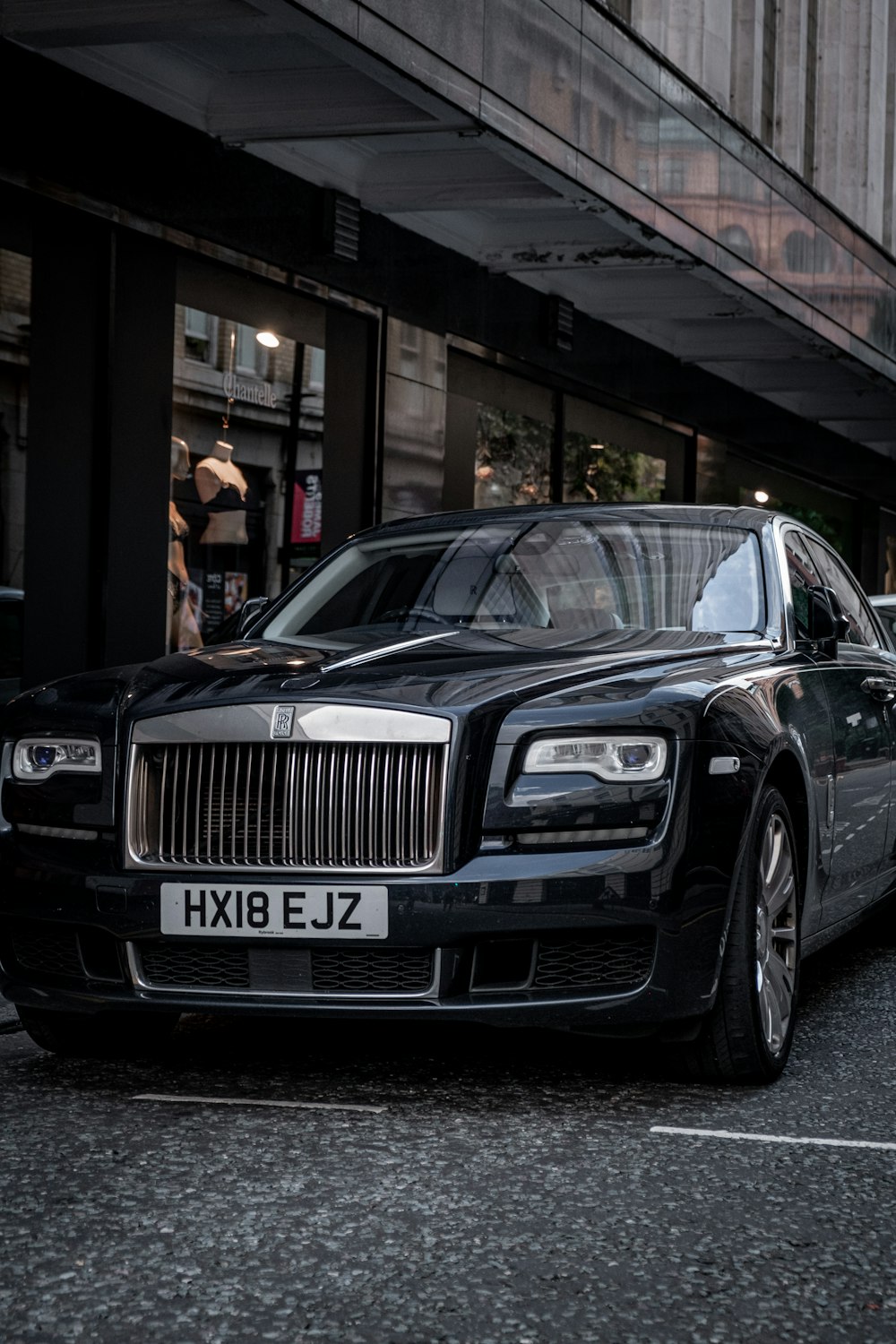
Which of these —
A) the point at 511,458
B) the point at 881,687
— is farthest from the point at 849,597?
the point at 511,458

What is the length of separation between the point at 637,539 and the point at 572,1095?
198 cm

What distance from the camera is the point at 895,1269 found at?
3334 millimetres

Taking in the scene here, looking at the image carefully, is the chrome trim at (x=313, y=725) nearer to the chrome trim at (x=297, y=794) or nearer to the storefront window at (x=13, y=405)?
the chrome trim at (x=297, y=794)

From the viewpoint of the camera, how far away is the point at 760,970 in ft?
15.5

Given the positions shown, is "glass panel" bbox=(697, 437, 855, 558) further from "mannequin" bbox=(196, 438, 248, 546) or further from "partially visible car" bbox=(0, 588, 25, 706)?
"partially visible car" bbox=(0, 588, 25, 706)

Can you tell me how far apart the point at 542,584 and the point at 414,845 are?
1.59m

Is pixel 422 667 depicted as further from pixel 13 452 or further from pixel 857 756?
pixel 13 452

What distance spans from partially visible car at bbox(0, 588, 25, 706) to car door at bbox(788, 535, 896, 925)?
469cm

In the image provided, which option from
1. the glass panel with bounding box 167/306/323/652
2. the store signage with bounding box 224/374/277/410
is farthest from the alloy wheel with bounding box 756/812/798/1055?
the store signage with bounding box 224/374/277/410

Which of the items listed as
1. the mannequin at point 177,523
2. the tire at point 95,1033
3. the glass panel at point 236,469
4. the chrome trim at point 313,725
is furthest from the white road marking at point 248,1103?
the mannequin at point 177,523

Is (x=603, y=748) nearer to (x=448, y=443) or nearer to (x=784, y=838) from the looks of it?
(x=784, y=838)

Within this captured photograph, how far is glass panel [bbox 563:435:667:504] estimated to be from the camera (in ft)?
57.1

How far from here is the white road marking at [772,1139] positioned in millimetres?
4219

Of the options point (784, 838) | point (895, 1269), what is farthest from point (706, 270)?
point (895, 1269)
